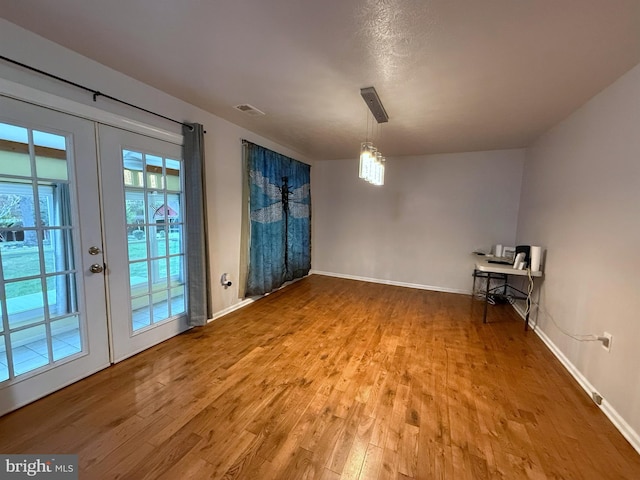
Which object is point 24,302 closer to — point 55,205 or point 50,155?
point 55,205

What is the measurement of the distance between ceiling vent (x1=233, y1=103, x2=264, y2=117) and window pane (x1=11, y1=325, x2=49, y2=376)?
2.50 m

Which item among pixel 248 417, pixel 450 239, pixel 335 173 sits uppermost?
pixel 335 173

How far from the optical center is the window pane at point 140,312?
2467 mm

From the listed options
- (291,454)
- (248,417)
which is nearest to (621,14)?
(291,454)

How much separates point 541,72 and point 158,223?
137 inches

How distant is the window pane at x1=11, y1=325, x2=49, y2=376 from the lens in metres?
1.77

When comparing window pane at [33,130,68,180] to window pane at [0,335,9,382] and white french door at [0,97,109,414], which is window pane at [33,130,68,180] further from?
window pane at [0,335,9,382]

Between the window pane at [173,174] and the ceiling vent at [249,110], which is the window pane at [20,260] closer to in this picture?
the window pane at [173,174]

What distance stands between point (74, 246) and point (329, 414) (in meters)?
2.27

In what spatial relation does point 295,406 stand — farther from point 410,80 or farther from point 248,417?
point 410,80

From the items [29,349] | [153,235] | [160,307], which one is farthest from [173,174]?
[29,349]

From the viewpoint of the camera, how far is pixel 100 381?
6.79 ft

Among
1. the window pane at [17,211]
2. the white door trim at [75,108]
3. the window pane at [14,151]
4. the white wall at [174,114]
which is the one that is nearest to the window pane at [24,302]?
the window pane at [17,211]

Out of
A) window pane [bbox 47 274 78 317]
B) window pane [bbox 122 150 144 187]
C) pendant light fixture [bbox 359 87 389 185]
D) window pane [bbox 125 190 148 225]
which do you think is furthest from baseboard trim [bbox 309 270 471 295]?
window pane [bbox 47 274 78 317]
